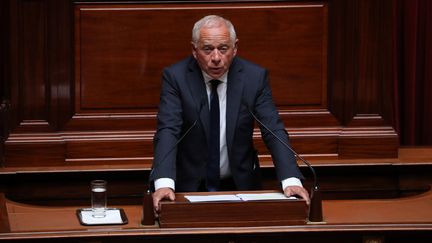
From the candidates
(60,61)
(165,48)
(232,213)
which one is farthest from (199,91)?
(60,61)

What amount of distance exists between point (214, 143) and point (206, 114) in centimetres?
14

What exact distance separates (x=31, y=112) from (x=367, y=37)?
1.87 m

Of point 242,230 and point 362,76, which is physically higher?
point 362,76

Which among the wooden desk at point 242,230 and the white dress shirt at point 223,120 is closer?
the wooden desk at point 242,230

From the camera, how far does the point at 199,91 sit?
437cm

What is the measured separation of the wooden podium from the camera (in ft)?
12.2

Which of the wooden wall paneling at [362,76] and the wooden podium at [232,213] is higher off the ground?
the wooden wall paneling at [362,76]

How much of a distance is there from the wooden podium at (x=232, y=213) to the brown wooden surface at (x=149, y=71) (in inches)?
66.1

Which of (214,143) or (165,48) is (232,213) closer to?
(214,143)

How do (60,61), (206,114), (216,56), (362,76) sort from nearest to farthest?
(216,56), (206,114), (60,61), (362,76)

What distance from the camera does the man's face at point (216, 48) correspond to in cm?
421

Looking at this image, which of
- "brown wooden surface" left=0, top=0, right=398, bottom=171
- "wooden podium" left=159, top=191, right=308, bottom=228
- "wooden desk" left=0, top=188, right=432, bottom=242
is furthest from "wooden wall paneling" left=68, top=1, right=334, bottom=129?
"wooden podium" left=159, top=191, right=308, bottom=228

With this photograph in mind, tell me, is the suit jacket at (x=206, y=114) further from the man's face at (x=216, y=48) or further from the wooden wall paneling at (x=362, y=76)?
the wooden wall paneling at (x=362, y=76)

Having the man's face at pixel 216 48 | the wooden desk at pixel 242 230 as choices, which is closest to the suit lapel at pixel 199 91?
the man's face at pixel 216 48
